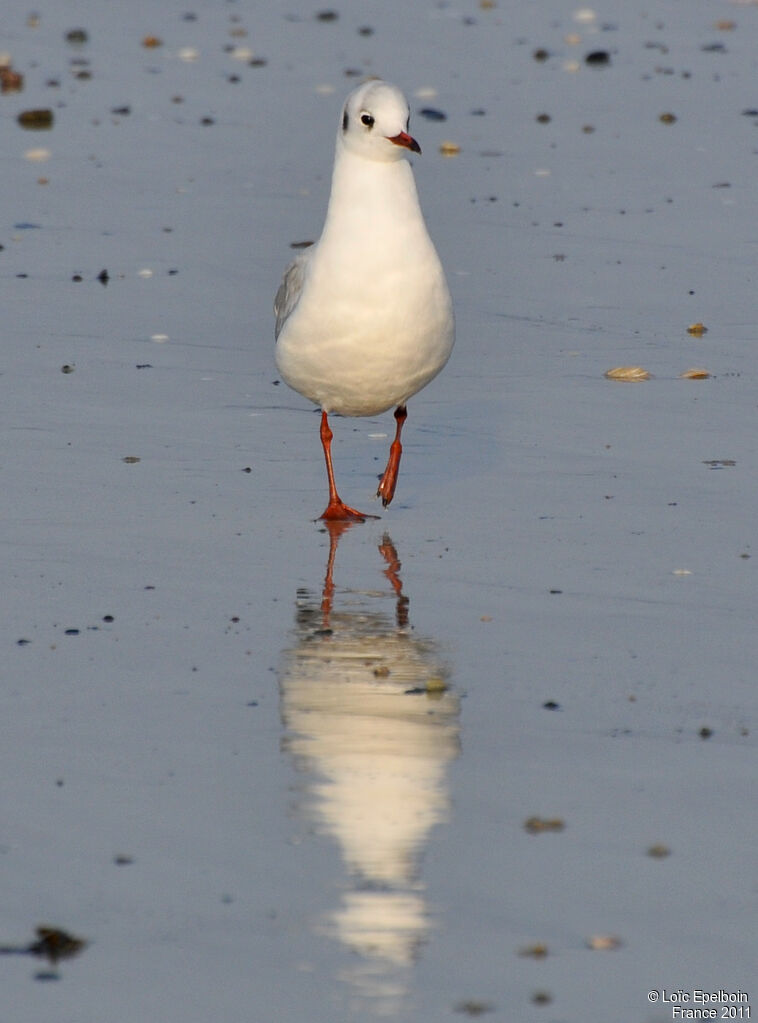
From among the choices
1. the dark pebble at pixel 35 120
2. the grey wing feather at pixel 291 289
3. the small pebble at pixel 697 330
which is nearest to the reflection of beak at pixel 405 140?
the grey wing feather at pixel 291 289

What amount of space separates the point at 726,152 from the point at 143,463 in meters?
7.94

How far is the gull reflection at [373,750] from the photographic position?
167 inches

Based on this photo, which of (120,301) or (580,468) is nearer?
(580,468)

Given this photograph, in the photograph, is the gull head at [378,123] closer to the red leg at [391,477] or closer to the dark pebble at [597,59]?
the red leg at [391,477]

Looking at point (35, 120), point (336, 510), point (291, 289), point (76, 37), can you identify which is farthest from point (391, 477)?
point (76, 37)

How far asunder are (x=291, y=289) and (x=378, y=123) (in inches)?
40.7

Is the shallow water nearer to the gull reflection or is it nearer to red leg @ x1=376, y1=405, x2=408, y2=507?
the gull reflection

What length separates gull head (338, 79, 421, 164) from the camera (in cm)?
718

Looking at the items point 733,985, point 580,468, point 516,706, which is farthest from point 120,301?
point 733,985

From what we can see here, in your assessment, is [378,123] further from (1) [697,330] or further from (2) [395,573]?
(1) [697,330]

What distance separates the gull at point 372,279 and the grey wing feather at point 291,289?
0.27 m

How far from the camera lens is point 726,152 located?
1468 centimetres

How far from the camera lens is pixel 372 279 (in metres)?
7.25

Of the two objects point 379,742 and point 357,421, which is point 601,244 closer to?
point 357,421
